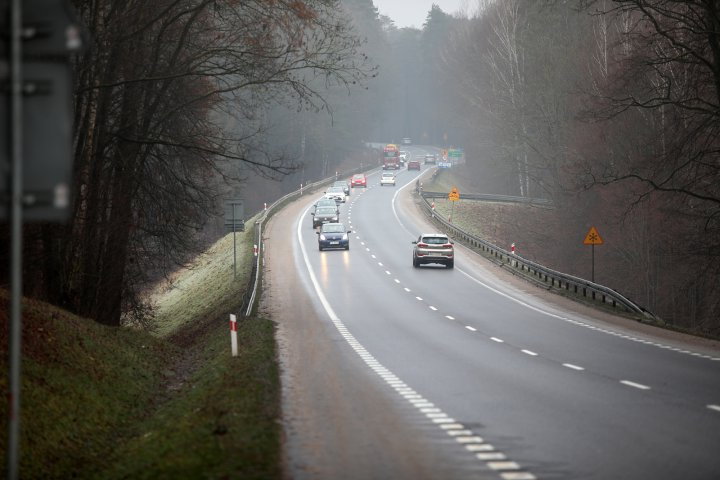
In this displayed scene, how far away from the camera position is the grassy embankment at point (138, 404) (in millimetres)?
11680

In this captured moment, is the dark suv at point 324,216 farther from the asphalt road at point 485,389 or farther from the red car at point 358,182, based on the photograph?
the red car at point 358,182

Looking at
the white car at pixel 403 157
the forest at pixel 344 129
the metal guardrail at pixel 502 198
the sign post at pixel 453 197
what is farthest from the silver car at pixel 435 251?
the white car at pixel 403 157

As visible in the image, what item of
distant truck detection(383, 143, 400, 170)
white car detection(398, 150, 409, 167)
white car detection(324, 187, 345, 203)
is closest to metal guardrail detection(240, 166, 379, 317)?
distant truck detection(383, 143, 400, 170)

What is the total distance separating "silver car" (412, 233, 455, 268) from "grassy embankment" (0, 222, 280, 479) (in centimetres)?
2468

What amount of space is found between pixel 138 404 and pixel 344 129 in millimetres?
124080

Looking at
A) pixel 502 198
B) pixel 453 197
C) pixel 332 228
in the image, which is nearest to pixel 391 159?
pixel 502 198

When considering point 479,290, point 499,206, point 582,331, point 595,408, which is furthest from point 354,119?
point 595,408

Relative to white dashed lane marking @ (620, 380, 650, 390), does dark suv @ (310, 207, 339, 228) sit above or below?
above

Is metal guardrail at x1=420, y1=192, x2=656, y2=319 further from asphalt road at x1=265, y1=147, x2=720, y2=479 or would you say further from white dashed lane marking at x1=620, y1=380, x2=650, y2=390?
white dashed lane marking at x1=620, y1=380, x2=650, y2=390

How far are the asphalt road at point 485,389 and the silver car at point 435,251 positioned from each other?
29.1 feet

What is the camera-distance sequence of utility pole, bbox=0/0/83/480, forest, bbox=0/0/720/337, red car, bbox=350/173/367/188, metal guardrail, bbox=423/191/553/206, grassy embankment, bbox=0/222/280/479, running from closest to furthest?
1. utility pole, bbox=0/0/83/480
2. grassy embankment, bbox=0/222/280/479
3. forest, bbox=0/0/720/337
4. metal guardrail, bbox=423/191/553/206
5. red car, bbox=350/173/367/188

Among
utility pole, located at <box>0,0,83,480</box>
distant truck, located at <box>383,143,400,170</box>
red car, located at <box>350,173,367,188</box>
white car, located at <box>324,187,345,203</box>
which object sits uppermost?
distant truck, located at <box>383,143,400,170</box>

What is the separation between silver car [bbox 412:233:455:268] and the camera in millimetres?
51188

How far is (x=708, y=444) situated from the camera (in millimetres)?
12180
